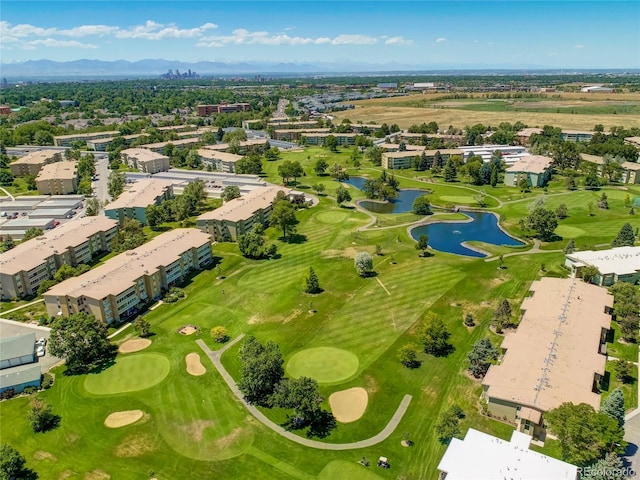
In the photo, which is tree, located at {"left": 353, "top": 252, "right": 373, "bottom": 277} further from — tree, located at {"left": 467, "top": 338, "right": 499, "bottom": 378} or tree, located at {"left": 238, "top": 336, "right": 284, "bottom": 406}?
tree, located at {"left": 238, "top": 336, "right": 284, "bottom": 406}

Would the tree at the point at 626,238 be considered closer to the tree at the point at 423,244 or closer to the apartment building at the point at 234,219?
the tree at the point at 423,244

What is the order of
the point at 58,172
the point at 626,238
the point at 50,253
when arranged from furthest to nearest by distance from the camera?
the point at 58,172 → the point at 626,238 → the point at 50,253

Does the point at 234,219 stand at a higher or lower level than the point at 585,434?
higher

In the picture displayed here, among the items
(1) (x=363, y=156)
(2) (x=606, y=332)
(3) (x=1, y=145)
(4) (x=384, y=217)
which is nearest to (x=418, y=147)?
(1) (x=363, y=156)

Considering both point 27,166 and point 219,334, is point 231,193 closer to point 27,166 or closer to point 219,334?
point 219,334

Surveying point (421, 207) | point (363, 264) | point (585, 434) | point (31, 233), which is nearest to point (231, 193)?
point (31, 233)

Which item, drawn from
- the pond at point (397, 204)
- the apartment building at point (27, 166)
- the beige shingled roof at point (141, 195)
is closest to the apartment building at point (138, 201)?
the beige shingled roof at point (141, 195)
